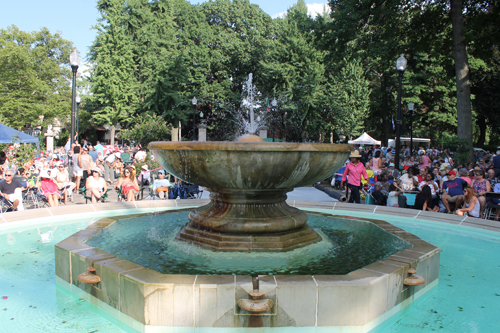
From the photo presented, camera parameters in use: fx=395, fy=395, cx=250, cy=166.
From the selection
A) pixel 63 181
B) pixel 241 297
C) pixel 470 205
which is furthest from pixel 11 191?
pixel 470 205

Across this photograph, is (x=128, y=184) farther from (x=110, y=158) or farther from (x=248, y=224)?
(x=110, y=158)

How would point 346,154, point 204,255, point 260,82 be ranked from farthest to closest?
point 260,82, point 346,154, point 204,255

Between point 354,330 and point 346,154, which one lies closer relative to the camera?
point 354,330

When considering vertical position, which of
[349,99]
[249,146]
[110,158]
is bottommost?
[110,158]

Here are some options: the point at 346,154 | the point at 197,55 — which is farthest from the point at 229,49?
the point at 346,154

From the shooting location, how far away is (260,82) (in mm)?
38094

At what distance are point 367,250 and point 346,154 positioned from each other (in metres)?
1.23

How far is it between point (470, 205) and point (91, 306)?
7.69m

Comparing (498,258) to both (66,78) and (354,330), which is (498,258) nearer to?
(354,330)

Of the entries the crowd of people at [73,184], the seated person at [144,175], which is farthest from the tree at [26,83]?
the seated person at [144,175]

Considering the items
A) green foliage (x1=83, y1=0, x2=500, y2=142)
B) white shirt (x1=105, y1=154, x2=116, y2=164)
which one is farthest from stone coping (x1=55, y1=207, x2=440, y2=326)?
green foliage (x1=83, y1=0, x2=500, y2=142)

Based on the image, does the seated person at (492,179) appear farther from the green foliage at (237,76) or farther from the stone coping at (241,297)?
the green foliage at (237,76)

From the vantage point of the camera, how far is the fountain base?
4.70m

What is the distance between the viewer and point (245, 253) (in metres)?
4.61
